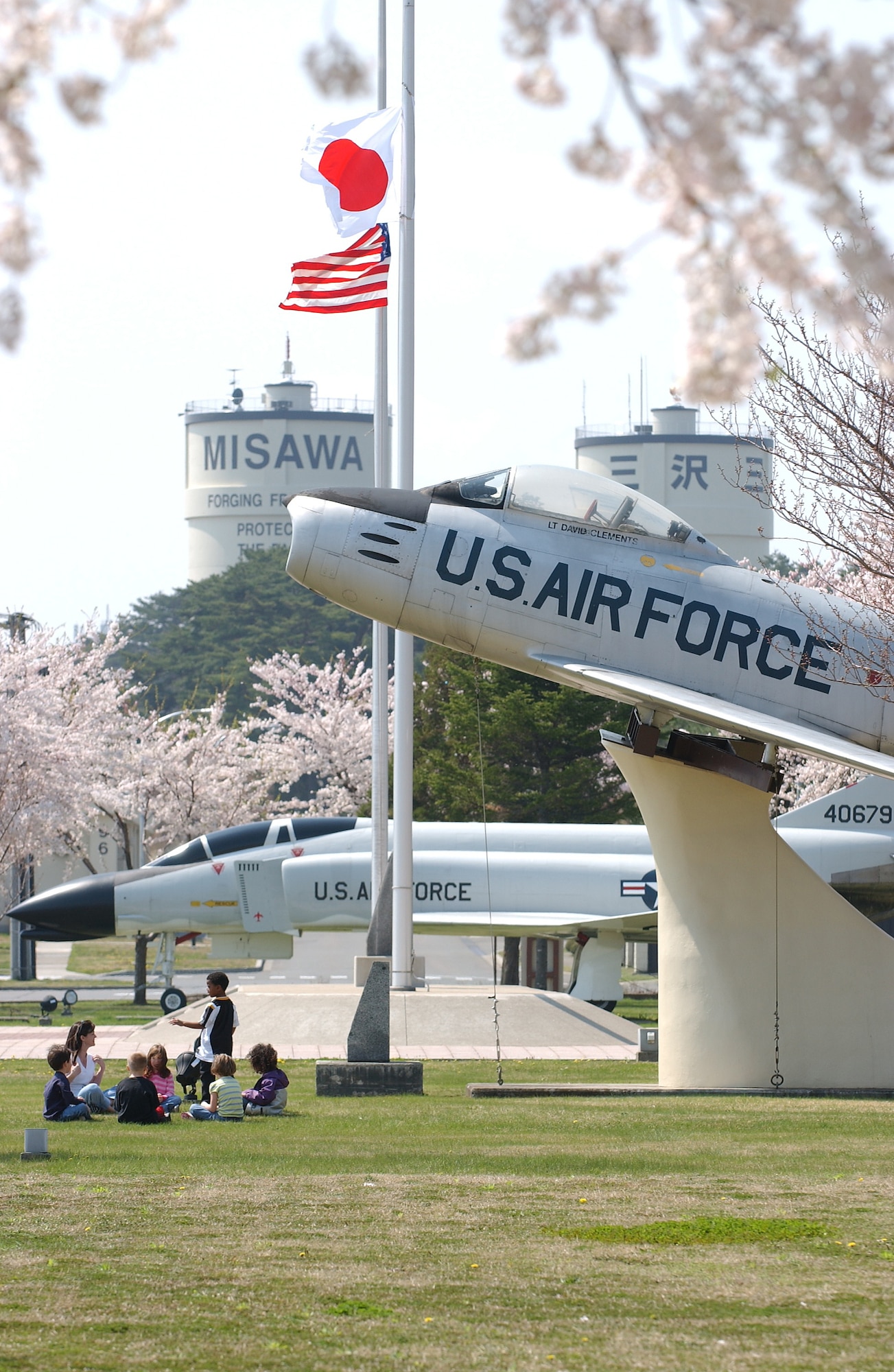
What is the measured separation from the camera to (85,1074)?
13.7m

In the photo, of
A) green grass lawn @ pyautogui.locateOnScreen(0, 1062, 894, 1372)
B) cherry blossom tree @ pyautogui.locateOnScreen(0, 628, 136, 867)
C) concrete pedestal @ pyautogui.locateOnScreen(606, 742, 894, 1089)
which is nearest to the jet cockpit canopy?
concrete pedestal @ pyautogui.locateOnScreen(606, 742, 894, 1089)

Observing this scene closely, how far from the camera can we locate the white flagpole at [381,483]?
2316 centimetres

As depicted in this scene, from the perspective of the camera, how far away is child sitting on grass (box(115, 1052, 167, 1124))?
1264cm

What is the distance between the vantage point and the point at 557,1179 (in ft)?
31.5

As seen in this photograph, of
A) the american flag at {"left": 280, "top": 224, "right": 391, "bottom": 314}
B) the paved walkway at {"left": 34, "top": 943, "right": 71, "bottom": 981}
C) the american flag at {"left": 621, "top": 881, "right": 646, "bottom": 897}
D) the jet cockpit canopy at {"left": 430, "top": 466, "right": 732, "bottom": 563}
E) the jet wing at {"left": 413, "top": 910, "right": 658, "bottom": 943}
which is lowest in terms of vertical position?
the paved walkway at {"left": 34, "top": 943, "right": 71, "bottom": 981}

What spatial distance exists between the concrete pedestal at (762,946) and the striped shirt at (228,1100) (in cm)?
455

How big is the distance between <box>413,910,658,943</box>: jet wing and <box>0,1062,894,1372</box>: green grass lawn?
595 inches

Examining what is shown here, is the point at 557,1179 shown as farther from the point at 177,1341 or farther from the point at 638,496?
the point at 638,496

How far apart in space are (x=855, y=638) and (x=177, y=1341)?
1049 centimetres

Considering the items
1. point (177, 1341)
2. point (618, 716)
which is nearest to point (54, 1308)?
point (177, 1341)

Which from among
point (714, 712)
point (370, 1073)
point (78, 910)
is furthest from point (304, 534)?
point (78, 910)

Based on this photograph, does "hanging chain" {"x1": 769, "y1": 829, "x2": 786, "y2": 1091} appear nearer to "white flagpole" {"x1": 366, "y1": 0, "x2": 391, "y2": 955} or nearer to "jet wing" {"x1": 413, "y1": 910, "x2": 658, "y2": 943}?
"white flagpole" {"x1": 366, "y1": 0, "x2": 391, "y2": 955}

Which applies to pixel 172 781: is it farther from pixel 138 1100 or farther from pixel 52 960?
pixel 138 1100

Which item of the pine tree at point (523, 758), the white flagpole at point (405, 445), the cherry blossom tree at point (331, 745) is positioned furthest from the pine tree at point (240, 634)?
the white flagpole at point (405, 445)
